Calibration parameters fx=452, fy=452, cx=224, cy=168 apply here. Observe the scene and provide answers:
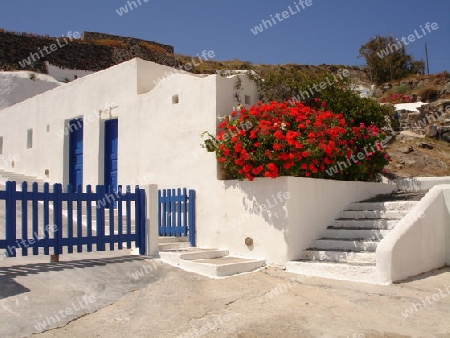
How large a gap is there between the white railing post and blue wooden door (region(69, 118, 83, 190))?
209 inches

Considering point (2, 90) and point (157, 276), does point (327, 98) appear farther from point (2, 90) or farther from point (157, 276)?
point (2, 90)

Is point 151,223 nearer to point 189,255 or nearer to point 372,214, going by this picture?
point 189,255

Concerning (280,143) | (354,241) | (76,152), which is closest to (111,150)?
(76,152)

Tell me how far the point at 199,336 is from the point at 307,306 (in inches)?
58.3

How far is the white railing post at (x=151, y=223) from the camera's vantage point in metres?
8.03

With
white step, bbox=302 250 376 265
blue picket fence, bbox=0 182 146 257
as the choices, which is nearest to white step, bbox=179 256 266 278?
white step, bbox=302 250 376 265

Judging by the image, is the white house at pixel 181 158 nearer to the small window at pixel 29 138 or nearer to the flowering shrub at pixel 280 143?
the flowering shrub at pixel 280 143

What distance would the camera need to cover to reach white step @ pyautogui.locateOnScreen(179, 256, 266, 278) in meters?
6.96

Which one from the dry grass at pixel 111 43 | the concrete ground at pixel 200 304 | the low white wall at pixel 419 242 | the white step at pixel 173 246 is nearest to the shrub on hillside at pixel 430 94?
the low white wall at pixel 419 242

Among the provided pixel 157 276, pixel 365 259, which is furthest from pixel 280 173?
pixel 157 276

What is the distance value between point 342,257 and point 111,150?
23.0 ft

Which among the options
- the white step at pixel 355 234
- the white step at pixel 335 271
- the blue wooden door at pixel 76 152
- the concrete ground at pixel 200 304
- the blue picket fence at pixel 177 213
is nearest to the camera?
the concrete ground at pixel 200 304

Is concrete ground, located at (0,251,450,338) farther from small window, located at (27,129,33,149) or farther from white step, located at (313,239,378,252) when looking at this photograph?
small window, located at (27,129,33,149)

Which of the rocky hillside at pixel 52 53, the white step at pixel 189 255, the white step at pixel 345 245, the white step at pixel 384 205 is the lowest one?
the white step at pixel 189 255
